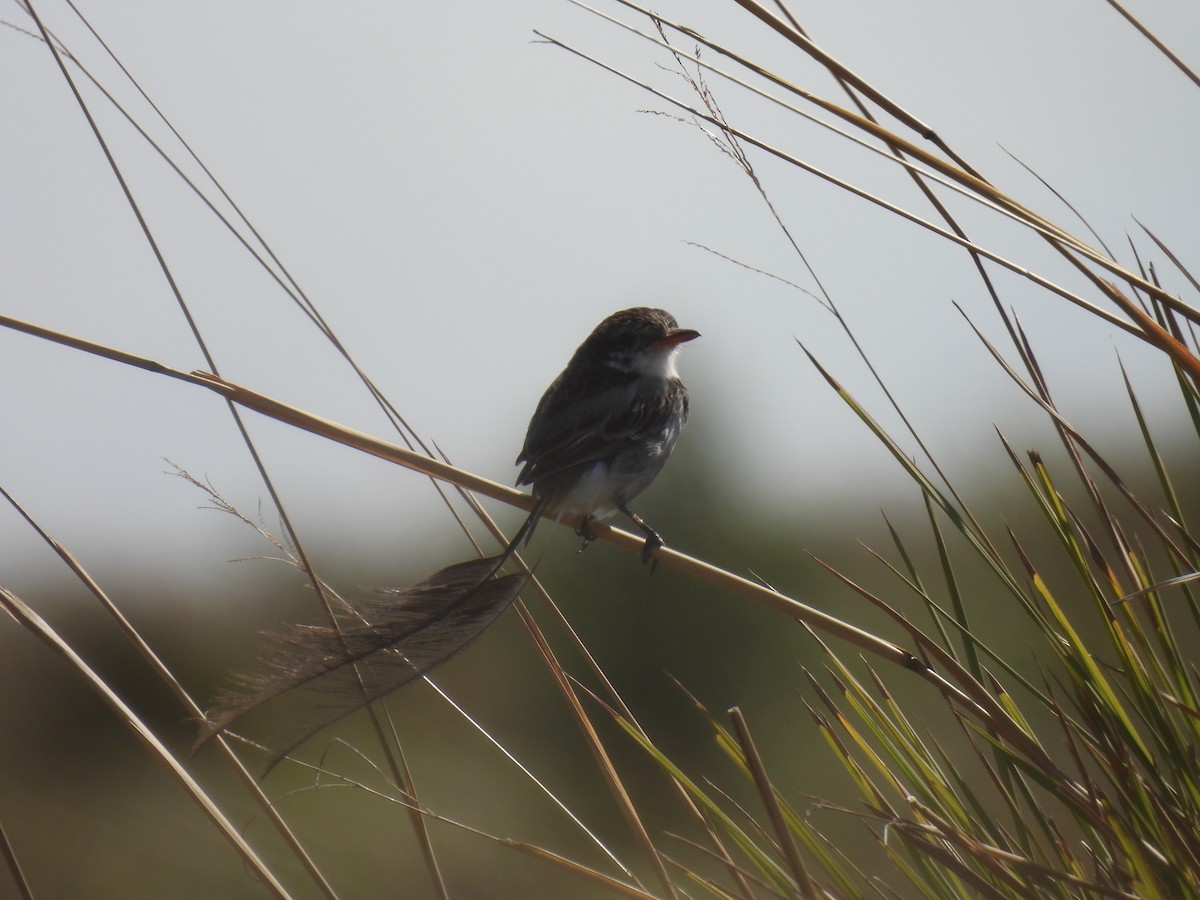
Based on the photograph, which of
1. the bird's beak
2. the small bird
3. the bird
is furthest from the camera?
the bird's beak

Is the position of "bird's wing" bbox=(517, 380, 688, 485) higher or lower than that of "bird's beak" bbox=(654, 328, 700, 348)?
lower

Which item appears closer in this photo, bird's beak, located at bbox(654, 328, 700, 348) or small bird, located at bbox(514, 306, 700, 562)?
small bird, located at bbox(514, 306, 700, 562)

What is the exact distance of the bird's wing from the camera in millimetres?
3797

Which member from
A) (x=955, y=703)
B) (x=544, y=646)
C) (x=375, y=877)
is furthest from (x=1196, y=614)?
(x=375, y=877)

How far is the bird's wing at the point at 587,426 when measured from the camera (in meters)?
3.80

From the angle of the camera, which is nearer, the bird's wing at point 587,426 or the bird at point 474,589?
the bird at point 474,589

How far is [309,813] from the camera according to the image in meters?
12.7

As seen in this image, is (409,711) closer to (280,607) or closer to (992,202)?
(280,607)

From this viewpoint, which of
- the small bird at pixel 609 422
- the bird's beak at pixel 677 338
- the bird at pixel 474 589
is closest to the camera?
the bird at pixel 474 589

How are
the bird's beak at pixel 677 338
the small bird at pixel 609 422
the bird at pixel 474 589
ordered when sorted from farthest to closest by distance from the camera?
the bird's beak at pixel 677 338 < the small bird at pixel 609 422 < the bird at pixel 474 589

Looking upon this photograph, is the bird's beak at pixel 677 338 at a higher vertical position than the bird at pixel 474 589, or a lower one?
higher

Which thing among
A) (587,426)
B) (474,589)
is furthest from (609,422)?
(474,589)

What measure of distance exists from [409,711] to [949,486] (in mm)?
13080

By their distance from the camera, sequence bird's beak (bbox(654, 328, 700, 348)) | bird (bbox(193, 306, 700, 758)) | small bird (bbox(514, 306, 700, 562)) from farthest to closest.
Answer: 1. bird's beak (bbox(654, 328, 700, 348))
2. small bird (bbox(514, 306, 700, 562))
3. bird (bbox(193, 306, 700, 758))
